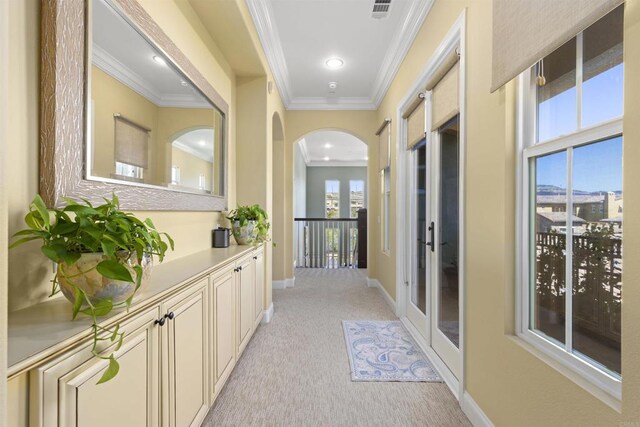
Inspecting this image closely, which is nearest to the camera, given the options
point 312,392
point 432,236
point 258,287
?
point 312,392

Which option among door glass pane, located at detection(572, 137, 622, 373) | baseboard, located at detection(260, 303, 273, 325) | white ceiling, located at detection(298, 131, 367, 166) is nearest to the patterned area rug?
baseboard, located at detection(260, 303, 273, 325)

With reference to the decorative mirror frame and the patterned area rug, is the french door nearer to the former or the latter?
the patterned area rug

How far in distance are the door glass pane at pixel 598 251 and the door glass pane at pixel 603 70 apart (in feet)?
0.37

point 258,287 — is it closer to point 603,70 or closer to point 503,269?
point 503,269

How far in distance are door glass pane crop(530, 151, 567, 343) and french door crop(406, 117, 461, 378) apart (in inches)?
21.8

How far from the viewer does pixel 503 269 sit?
1.44 metres

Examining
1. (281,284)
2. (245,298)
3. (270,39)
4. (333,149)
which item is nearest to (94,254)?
(245,298)

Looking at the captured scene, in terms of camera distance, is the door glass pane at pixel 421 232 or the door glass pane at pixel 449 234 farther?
the door glass pane at pixel 421 232

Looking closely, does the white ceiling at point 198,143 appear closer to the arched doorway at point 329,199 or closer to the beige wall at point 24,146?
the beige wall at point 24,146

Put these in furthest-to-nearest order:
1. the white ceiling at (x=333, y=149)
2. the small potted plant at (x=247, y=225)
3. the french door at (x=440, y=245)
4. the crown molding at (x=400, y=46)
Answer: the white ceiling at (x=333, y=149), the small potted plant at (x=247, y=225), the crown molding at (x=400, y=46), the french door at (x=440, y=245)

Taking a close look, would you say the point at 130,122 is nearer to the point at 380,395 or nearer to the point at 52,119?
the point at 52,119

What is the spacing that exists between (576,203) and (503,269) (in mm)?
433

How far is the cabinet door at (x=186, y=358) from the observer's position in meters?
1.21

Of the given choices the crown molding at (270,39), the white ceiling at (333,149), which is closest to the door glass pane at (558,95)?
the crown molding at (270,39)
